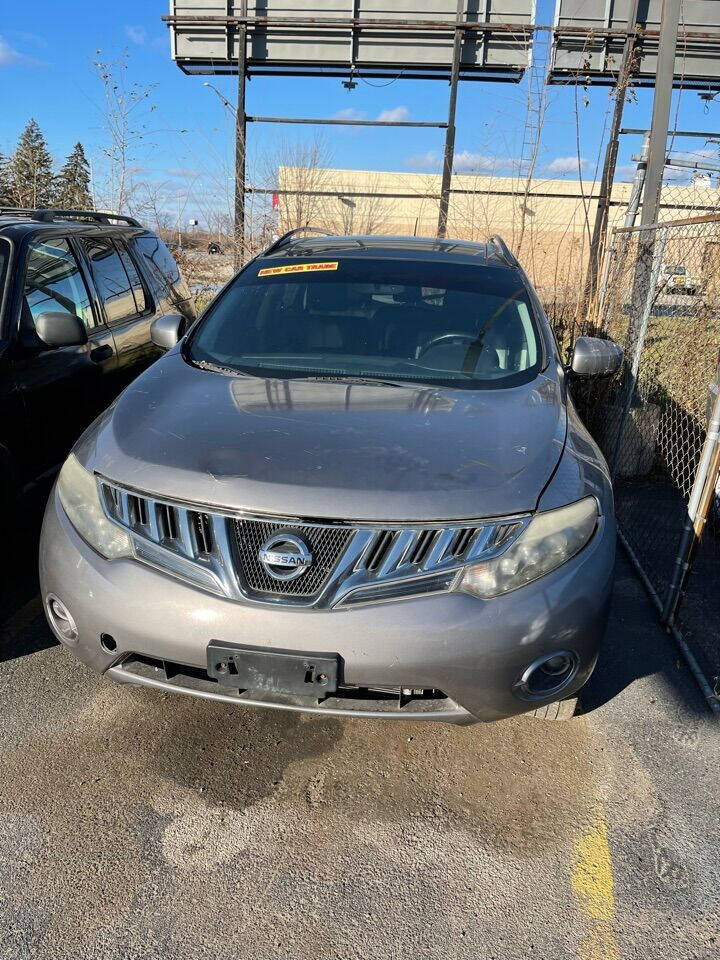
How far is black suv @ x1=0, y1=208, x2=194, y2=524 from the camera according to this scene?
3.54 metres

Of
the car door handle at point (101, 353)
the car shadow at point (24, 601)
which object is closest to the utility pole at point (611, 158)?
the car door handle at point (101, 353)

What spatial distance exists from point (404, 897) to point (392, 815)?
0.31 meters

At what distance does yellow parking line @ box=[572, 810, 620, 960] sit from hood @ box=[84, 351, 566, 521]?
1086 millimetres

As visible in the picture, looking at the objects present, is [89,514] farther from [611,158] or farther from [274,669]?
[611,158]

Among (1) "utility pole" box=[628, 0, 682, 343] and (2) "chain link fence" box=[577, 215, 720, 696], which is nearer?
(2) "chain link fence" box=[577, 215, 720, 696]

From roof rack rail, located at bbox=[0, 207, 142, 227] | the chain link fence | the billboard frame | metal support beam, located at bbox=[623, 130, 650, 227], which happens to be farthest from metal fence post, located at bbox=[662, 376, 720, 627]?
the billboard frame

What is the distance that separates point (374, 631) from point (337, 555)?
244 mm

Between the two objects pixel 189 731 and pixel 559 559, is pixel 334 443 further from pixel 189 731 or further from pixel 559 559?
pixel 189 731

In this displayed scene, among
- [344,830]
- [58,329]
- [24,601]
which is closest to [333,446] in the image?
[344,830]

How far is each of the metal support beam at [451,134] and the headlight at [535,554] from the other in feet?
28.7

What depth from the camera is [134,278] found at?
5223mm

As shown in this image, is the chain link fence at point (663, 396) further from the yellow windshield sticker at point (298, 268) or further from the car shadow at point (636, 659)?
the yellow windshield sticker at point (298, 268)

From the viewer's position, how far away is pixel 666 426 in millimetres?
5715

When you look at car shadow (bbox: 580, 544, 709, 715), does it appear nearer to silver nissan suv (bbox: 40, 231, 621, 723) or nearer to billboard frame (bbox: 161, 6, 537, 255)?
silver nissan suv (bbox: 40, 231, 621, 723)
